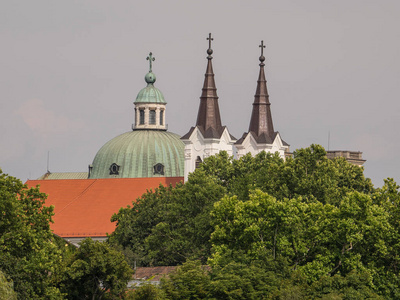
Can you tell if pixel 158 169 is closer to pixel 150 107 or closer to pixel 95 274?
pixel 150 107

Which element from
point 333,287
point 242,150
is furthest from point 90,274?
point 242,150

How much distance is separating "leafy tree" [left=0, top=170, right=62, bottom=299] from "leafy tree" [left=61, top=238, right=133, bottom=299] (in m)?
3.05

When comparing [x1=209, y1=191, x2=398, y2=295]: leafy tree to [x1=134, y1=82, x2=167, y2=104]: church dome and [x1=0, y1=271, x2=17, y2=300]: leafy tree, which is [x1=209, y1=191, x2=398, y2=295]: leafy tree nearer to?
[x1=0, y1=271, x2=17, y2=300]: leafy tree

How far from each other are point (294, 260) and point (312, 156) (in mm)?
17913

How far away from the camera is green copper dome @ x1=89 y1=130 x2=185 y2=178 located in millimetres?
154500

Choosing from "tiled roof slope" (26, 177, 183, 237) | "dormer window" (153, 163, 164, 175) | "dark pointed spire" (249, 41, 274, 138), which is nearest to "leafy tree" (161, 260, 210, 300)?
"dark pointed spire" (249, 41, 274, 138)

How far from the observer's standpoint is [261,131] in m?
130

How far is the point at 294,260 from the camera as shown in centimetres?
8656

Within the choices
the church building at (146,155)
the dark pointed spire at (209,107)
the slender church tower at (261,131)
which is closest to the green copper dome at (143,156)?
the church building at (146,155)

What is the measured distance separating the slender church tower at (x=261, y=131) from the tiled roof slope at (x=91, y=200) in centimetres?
850

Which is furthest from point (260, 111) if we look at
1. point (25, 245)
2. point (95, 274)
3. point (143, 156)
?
point (25, 245)

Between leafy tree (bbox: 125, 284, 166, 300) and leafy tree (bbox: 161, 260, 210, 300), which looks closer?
leafy tree (bbox: 161, 260, 210, 300)

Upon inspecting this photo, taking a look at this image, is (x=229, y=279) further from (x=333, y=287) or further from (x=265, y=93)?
(x=265, y=93)

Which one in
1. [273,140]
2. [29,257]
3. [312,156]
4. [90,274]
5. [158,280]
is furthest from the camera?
[273,140]
